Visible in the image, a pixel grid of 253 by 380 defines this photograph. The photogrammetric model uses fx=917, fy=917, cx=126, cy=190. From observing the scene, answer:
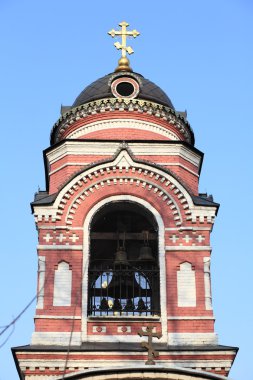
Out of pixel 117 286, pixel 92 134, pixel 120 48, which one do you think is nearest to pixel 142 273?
pixel 117 286

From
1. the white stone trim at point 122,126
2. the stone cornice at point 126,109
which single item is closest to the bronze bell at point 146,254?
the white stone trim at point 122,126

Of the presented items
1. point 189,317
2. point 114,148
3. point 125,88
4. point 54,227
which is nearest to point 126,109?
point 125,88

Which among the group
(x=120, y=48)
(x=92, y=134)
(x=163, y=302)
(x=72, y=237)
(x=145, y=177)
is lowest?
(x=163, y=302)

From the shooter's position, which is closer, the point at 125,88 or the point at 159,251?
the point at 159,251

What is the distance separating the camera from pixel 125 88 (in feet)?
64.0

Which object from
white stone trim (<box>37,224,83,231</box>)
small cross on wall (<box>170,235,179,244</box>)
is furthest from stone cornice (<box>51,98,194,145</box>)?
small cross on wall (<box>170,235,179,244</box>)

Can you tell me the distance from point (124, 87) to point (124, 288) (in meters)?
4.65

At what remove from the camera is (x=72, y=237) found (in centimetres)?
1709

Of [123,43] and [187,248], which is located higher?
[123,43]

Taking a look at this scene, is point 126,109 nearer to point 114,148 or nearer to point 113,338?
point 114,148

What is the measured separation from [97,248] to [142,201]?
1708 millimetres

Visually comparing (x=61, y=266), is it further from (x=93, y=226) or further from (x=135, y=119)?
(x=135, y=119)

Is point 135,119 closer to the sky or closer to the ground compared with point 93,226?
closer to the sky

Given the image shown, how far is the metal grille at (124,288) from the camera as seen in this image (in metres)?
16.9
